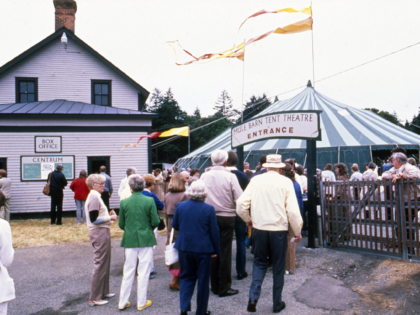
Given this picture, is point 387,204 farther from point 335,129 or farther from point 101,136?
point 101,136

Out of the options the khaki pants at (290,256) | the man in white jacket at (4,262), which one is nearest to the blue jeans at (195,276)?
the man in white jacket at (4,262)

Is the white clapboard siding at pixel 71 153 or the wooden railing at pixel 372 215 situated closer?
the wooden railing at pixel 372 215

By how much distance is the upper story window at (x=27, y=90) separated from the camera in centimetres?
1625

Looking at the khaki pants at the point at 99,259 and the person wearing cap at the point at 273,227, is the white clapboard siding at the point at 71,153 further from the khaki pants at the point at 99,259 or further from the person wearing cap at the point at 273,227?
the person wearing cap at the point at 273,227

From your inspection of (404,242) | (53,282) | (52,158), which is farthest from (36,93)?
(404,242)

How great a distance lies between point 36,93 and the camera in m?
16.3

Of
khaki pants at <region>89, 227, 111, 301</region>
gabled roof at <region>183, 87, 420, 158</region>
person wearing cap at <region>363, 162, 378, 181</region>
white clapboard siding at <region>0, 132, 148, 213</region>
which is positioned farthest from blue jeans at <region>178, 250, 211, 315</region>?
white clapboard siding at <region>0, 132, 148, 213</region>

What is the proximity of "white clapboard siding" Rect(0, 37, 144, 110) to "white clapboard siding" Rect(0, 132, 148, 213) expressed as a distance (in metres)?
2.68

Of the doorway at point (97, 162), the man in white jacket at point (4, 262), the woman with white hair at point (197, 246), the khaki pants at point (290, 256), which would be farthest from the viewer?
the doorway at point (97, 162)

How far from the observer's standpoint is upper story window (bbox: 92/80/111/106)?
1697cm

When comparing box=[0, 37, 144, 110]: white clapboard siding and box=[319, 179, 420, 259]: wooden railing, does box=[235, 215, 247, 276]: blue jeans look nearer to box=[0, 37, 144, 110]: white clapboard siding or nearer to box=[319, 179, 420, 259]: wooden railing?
box=[319, 179, 420, 259]: wooden railing

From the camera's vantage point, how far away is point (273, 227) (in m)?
4.15

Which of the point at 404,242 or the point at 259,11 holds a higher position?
the point at 259,11

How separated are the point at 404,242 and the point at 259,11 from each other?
7.37m
